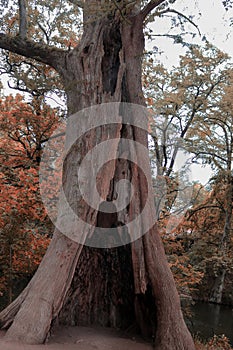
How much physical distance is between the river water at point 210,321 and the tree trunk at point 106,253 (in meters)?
3.79

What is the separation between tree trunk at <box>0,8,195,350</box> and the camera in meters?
4.81

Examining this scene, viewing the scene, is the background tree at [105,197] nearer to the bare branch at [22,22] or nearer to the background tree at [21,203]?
the bare branch at [22,22]

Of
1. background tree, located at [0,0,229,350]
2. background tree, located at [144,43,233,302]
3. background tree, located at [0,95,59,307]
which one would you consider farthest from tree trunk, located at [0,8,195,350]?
background tree, located at [144,43,233,302]

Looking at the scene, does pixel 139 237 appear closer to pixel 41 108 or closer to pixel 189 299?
pixel 189 299

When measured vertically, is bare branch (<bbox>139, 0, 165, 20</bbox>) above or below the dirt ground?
above

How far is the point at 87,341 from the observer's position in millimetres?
4957

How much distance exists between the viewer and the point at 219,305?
53.5 feet

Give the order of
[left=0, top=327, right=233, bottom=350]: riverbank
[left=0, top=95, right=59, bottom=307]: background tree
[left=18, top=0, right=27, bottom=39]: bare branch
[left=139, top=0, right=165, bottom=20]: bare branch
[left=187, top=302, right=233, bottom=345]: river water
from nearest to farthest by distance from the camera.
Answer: [left=0, top=327, right=233, bottom=350]: riverbank → [left=139, top=0, right=165, bottom=20]: bare branch → [left=0, top=95, right=59, bottom=307]: background tree → [left=18, top=0, right=27, bottom=39]: bare branch → [left=187, top=302, right=233, bottom=345]: river water

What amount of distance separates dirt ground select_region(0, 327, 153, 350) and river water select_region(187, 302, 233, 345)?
4015 mm

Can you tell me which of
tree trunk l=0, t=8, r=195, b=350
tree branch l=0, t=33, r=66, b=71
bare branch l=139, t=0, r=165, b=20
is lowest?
tree trunk l=0, t=8, r=195, b=350

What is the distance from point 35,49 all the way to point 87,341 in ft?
16.3

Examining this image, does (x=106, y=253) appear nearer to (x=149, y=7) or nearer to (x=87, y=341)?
(x=87, y=341)

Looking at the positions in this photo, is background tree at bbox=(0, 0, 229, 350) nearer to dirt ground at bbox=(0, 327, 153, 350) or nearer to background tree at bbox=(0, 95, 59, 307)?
dirt ground at bbox=(0, 327, 153, 350)

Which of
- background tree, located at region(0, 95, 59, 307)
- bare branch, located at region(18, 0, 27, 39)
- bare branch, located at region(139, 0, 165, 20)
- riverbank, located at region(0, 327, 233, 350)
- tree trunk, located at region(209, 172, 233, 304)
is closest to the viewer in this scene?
riverbank, located at region(0, 327, 233, 350)
